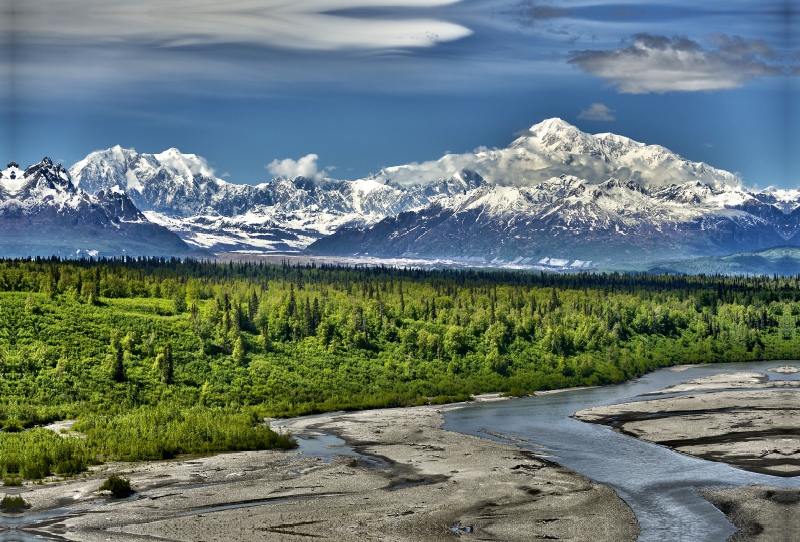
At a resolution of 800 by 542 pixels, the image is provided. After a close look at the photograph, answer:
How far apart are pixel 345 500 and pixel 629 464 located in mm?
35847

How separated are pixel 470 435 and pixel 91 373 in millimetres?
65159

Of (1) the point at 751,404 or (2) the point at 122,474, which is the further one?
(1) the point at 751,404

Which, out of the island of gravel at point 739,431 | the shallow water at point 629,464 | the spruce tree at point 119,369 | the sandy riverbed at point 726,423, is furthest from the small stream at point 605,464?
the spruce tree at point 119,369

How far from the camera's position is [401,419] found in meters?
143

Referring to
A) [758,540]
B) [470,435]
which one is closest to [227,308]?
[470,435]

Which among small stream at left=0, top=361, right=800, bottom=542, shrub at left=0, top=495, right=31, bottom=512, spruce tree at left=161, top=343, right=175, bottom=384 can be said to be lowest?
small stream at left=0, top=361, right=800, bottom=542

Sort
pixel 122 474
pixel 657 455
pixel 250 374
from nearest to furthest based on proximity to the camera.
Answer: pixel 122 474 → pixel 657 455 → pixel 250 374

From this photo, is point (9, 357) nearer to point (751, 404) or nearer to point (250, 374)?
point (250, 374)

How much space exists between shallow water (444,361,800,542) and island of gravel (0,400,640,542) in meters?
2.79

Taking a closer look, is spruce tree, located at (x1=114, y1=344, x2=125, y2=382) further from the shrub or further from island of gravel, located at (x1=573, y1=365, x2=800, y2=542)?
island of gravel, located at (x1=573, y1=365, x2=800, y2=542)

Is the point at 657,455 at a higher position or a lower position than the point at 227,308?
lower

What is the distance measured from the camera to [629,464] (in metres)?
102

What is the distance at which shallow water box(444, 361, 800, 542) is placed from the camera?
77688 mm

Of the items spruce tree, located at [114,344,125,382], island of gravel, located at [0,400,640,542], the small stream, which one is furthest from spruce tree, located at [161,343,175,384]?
island of gravel, located at [0,400,640,542]
